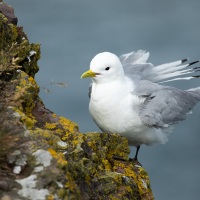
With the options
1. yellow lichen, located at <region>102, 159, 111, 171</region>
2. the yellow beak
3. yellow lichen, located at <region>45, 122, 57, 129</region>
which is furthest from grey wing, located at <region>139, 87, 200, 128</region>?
yellow lichen, located at <region>45, 122, 57, 129</region>

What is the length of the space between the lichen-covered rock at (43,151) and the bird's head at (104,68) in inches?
81.0

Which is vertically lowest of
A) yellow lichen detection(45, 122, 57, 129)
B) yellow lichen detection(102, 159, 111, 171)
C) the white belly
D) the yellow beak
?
yellow lichen detection(102, 159, 111, 171)

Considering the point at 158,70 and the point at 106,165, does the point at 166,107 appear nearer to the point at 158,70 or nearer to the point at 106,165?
the point at 158,70

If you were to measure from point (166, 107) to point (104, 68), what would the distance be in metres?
1.41

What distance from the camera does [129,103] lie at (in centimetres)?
970

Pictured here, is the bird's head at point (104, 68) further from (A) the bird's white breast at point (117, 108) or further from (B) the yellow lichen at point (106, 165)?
(B) the yellow lichen at point (106, 165)

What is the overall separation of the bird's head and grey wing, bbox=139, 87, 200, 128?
740 millimetres

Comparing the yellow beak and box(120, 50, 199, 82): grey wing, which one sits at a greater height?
box(120, 50, 199, 82): grey wing

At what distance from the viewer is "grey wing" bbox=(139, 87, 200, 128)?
386 inches

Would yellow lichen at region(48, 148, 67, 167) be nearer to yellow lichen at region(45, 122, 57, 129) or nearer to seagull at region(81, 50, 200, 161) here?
yellow lichen at region(45, 122, 57, 129)

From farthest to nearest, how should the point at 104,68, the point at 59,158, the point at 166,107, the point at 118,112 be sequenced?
the point at 166,107, the point at 104,68, the point at 118,112, the point at 59,158

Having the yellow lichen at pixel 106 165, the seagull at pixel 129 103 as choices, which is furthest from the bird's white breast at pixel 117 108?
the yellow lichen at pixel 106 165

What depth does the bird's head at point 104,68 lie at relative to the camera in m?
9.71

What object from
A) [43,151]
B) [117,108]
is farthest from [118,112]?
[43,151]
